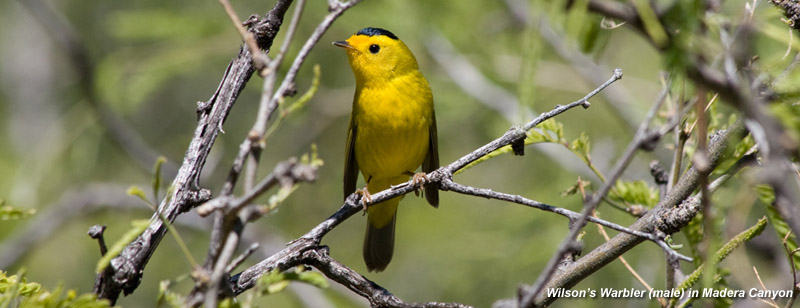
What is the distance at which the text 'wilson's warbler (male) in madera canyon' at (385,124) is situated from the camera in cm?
454

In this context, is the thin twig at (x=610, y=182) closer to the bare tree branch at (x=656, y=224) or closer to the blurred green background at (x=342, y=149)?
the bare tree branch at (x=656, y=224)

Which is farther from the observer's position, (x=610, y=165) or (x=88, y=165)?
(x=88, y=165)

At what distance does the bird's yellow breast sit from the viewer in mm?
4531

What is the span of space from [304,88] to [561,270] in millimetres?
5326

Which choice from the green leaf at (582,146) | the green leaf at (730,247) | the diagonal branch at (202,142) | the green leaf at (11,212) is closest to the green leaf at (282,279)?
the diagonal branch at (202,142)

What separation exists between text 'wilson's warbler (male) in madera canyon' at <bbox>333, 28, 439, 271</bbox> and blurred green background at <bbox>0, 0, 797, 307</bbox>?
0.79 meters

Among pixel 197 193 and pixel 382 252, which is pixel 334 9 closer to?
pixel 197 193

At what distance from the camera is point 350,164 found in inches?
188

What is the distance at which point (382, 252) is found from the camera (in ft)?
15.9

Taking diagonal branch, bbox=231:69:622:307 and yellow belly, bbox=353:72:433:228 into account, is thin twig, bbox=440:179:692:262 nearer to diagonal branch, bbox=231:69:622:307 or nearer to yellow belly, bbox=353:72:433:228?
diagonal branch, bbox=231:69:622:307

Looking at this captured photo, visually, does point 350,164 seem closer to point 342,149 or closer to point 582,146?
point 582,146

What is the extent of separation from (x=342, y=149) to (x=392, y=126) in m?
3.60

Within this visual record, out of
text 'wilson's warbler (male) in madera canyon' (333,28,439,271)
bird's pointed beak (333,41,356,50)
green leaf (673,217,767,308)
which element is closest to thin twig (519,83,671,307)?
green leaf (673,217,767,308)

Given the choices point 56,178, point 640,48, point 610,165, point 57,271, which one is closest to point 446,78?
point 610,165
